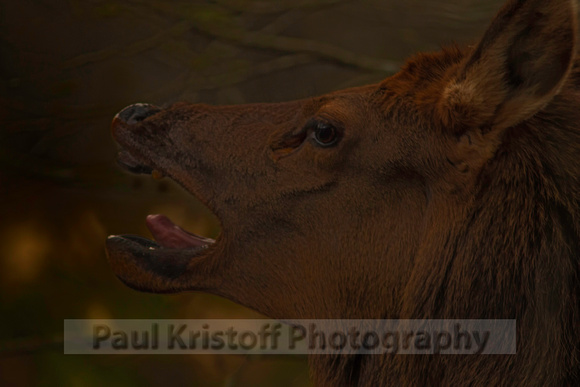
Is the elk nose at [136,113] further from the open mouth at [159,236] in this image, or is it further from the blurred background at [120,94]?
the blurred background at [120,94]

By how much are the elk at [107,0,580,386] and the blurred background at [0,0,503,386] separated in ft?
4.51

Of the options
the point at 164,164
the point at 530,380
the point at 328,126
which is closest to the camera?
the point at 530,380

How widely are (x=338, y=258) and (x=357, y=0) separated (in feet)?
5.86

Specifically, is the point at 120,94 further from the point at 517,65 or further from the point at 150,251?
the point at 517,65

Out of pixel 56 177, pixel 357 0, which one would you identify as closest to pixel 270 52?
pixel 357 0

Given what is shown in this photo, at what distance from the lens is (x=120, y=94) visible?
301cm

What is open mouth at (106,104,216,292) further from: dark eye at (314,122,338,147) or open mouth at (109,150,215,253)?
dark eye at (314,122,338,147)

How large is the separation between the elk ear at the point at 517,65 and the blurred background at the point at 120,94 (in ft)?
5.35

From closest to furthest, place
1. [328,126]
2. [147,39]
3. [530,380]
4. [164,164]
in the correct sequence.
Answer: [530,380] → [328,126] → [164,164] → [147,39]

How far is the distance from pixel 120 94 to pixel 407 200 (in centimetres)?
189

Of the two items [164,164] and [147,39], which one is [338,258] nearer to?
[164,164]

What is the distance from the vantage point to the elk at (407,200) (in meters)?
1.26

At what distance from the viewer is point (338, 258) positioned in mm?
1458

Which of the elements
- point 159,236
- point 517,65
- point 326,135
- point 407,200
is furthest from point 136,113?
point 517,65
